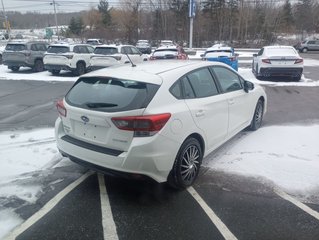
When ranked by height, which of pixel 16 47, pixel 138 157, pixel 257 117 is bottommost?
pixel 257 117

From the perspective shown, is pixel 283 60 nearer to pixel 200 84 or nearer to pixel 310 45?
pixel 200 84

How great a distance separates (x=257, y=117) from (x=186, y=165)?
3100 mm

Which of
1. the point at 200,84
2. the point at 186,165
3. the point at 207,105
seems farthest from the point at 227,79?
the point at 186,165

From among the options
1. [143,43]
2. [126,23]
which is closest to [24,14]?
[126,23]

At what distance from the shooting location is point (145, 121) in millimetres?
3480

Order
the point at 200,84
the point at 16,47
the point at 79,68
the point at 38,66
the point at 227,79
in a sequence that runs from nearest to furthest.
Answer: the point at 200,84
the point at 227,79
the point at 79,68
the point at 16,47
the point at 38,66

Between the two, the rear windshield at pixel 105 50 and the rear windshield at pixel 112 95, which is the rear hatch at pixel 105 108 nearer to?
the rear windshield at pixel 112 95

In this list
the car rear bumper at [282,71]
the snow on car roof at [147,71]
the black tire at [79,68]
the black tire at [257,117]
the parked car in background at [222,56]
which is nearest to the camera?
the snow on car roof at [147,71]

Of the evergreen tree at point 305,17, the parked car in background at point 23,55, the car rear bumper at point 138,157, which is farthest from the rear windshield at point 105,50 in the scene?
the evergreen tree at point 305,17

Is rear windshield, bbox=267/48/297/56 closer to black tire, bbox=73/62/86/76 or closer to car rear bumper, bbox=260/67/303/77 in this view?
car rear bumper, bbox=260/67/303/77

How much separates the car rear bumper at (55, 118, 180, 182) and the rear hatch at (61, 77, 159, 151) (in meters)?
0.09

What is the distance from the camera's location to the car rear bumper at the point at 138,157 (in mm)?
3492

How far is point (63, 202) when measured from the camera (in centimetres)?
383

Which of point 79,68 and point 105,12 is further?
point 105,12
